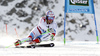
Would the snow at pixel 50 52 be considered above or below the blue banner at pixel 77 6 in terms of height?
below

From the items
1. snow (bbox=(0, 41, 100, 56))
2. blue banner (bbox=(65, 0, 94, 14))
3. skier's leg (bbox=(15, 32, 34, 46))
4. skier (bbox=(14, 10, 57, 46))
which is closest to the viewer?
snow (bbox=(0, 41, 100, 56))

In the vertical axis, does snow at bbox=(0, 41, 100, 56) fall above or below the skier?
below

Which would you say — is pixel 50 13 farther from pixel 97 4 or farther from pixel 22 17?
pixel 97 4

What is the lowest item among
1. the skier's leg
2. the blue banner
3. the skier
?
the skier's leg

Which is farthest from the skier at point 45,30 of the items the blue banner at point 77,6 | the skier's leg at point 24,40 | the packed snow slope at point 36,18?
the packed snow slope at point 36,18

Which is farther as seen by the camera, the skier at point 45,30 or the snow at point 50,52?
the skier at point 45,30

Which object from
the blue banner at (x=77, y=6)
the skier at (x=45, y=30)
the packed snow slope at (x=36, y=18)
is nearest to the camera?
the skier at (x=45, y=30)

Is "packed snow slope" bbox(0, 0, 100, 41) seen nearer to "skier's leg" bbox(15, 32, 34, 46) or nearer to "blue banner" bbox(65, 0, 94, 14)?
"blue banner" bbox(65, 0, 94, 14)

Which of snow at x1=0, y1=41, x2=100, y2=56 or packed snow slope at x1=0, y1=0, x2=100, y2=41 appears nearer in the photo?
snow at x1=0, y1=41, x2=100, y2=56

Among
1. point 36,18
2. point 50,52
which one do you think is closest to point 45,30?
point 50,52

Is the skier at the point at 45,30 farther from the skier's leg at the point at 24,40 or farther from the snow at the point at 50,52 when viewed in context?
the snow at the point at 50,52

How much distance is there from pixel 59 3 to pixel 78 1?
833cm

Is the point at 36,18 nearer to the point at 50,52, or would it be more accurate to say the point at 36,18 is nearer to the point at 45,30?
the point at 45,30

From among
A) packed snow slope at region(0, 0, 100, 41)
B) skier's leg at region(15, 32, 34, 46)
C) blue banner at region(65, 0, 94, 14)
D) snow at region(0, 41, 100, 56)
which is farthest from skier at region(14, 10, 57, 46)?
packed snow slope at region(0, 0, 100, 41)
